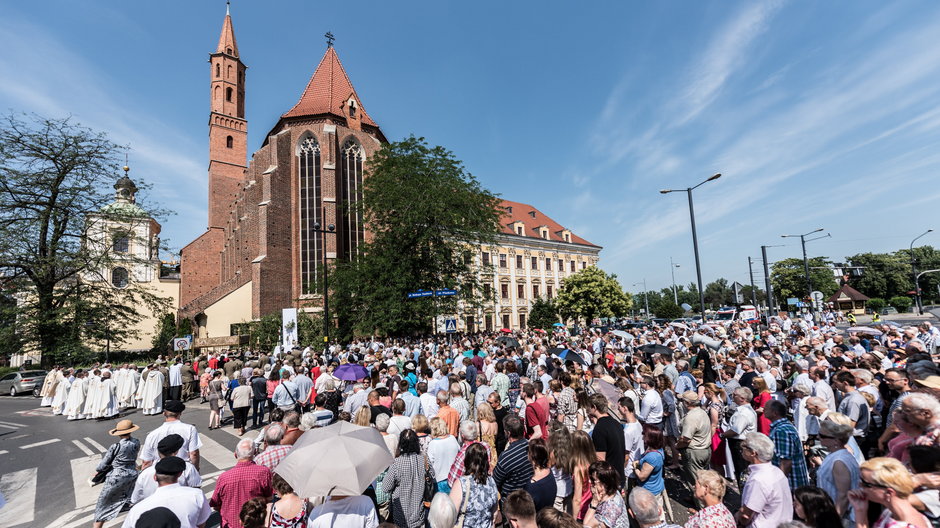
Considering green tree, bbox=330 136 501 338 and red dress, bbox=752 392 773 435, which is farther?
green tree, bbox=330 136 501 338

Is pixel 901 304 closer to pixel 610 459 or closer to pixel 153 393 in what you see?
pixel 610 459

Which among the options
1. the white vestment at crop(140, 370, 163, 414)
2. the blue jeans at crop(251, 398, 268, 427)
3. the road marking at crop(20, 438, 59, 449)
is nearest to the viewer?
the road marking at crop(20, 438, 59, 449)

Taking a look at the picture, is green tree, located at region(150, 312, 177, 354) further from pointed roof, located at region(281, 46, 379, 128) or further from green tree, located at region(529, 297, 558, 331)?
green tree, located at region(529, 297, 558, 331)

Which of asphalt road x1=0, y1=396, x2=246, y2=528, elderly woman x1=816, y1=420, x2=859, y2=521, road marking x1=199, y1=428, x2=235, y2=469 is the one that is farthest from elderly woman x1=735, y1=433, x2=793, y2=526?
road marking x1=199, y1=428, x2=235, y2=469

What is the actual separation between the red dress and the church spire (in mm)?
57901

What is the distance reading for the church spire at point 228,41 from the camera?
48.4m

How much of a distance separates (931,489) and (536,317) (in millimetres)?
38984

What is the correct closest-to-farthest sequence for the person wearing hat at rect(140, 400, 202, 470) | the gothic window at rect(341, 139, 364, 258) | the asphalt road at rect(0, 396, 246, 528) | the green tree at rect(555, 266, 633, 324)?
the person wearing hat at rect(140, 400, 202, 470), the asphalt road at rect(0, 396, 246, 528), the gothic window at rect(341, 139, 364, 258), the green tree at rect(555, 266, 633, 324)

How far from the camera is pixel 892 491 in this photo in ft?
8.43

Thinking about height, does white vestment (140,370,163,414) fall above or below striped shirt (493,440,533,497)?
below

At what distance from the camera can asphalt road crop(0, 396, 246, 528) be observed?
6.33 metres

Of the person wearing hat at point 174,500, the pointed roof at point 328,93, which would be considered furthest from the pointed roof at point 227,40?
the person wearing hat at point 174,500

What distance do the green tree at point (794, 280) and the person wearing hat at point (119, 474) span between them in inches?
3124

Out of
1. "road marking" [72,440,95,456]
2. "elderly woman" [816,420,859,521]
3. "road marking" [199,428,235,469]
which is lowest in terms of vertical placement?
"road marking" [72,440,95,456]
